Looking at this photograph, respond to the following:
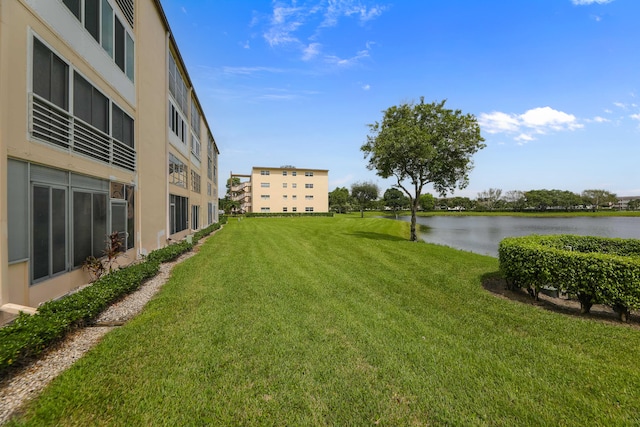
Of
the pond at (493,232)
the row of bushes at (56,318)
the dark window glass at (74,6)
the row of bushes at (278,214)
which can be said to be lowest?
the pond at (493,232)

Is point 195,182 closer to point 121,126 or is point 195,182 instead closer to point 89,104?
point 121,126

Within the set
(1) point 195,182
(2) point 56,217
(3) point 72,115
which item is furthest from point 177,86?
(2) point 56,217

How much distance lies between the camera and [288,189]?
2328 inches

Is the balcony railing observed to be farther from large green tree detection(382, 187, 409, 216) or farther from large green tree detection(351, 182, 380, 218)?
large green tree detection(382, 187, 409, 216)

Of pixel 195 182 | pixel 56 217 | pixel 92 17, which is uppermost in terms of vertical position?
pixel 92 17

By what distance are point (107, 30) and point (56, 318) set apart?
24.9 ft

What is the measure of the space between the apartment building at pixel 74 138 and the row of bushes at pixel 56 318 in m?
0.70

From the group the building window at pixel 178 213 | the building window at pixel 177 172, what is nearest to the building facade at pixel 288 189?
the building window at pixel 178 213

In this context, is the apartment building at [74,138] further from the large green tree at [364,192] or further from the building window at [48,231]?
the large green tree at [364,192]

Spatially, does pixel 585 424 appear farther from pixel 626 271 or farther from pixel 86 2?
pixel 86 2

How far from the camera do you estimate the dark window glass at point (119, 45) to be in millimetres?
8047

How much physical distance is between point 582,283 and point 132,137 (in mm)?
12289

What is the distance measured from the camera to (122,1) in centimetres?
834

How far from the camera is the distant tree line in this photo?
77700 millimetres
